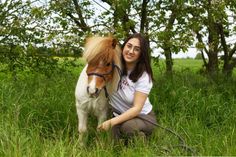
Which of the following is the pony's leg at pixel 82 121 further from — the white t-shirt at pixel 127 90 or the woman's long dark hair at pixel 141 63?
the woman's long dark hair at pixel 141 63

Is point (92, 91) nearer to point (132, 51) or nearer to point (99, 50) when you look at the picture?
point (99, 50)

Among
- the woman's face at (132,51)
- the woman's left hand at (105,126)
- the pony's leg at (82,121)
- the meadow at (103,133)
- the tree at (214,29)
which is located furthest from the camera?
the tree at (214,29)

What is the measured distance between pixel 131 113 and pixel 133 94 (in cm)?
24

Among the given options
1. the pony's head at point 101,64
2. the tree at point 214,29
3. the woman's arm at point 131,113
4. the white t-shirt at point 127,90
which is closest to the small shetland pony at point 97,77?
the pony's head at point 101,64

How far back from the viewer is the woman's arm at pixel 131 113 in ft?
16.6

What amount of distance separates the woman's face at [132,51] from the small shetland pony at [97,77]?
8 cm

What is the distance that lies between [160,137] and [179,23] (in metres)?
2.55

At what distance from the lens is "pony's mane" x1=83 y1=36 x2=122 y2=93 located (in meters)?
4.91

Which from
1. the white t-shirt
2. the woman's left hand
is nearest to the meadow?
the woman's left hand

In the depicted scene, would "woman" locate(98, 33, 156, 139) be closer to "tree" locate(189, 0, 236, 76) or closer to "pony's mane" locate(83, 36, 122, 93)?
"pony's mane" locate(83, 36, 122, 93)

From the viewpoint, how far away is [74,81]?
25.5ft

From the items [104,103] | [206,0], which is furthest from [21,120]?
[206,0]

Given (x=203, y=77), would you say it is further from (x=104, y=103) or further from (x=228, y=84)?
(x=104, y=103)

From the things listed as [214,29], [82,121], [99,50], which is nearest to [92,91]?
[99,50]
